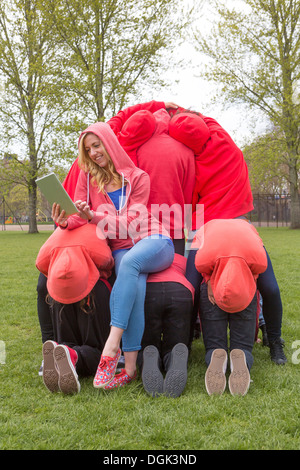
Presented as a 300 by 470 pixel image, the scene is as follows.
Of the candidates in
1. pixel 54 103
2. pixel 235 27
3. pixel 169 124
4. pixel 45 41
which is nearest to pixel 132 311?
pixel 169 124

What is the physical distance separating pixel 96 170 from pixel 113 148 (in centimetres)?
21

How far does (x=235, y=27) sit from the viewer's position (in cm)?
2081

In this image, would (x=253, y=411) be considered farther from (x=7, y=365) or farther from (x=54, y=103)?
(x=54, y=103)

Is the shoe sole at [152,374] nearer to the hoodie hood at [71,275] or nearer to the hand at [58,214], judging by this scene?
the hoodie hood at [71,275]

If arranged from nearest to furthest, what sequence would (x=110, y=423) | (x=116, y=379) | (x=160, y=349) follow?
(x=110, y=423) < (x=116, y=379) < (x=160, y=349)

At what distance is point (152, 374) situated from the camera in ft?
8.96

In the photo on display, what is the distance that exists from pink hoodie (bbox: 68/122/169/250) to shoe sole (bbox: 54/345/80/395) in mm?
811

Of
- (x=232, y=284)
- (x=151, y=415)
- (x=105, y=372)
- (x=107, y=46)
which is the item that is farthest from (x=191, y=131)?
(x=107, y=46)

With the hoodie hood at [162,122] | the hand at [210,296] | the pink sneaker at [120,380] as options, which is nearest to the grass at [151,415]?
the pink sneaker at [120,380]

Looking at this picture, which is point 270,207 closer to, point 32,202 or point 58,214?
point 32,202

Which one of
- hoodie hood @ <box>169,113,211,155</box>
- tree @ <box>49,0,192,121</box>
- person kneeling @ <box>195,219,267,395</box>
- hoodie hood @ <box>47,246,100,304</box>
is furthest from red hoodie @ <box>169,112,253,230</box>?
tree @ <box>49,0,192,121</box>

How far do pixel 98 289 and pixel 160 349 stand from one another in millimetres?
592

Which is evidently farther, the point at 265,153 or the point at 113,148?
the point at 265,153

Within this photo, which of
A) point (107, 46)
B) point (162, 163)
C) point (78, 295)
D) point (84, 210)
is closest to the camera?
point (78, 295)
